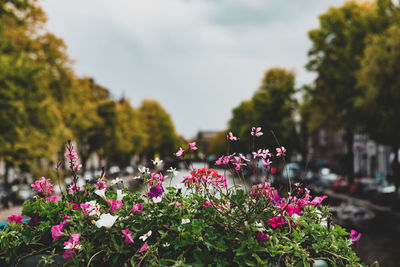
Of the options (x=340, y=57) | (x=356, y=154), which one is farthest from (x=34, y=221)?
(x=356, y=154)

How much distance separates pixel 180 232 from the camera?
248 centimetres

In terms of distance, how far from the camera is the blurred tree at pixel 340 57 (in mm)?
27066

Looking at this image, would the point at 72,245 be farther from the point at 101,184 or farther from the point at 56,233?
the point at 101,184

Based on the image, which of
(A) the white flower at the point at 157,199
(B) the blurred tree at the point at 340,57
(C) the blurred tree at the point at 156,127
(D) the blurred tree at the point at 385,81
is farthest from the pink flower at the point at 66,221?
(C) the blurred tree at the point at 156,127

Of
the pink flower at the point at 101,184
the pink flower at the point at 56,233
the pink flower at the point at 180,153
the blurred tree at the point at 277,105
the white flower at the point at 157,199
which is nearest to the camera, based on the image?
the pink flower at the point at 56,233

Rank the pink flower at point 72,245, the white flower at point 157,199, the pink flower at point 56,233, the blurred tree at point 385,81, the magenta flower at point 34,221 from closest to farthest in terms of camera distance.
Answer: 1. the pink flower at point 72,245
2. the pink flower at point 56,233
3. the white flower at point 157,199
4. the magenta flower at point 34,221
5. the blurred tree at point 385,81

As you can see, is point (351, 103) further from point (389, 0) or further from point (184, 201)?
point (184, 201)

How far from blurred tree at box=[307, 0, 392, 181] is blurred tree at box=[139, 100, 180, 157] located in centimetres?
5223

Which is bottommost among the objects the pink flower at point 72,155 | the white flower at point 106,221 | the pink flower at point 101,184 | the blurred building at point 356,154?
the blurred building at point 356,154

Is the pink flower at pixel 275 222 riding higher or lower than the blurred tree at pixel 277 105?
lower

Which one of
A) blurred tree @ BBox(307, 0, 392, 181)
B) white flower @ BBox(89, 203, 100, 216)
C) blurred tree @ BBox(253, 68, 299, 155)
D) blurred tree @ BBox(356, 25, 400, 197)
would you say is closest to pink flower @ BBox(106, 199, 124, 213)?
white flower @ BBox(89, 203, 100, 216)

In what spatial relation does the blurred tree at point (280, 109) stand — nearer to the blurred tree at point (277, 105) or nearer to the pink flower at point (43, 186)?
the blurred tree at point (277, 105)

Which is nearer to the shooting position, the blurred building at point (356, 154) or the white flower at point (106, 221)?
the white flower at point (106, 221)

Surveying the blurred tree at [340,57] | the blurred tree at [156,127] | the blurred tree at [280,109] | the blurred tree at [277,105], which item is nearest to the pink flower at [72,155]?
the blurred tree at [340,57]
